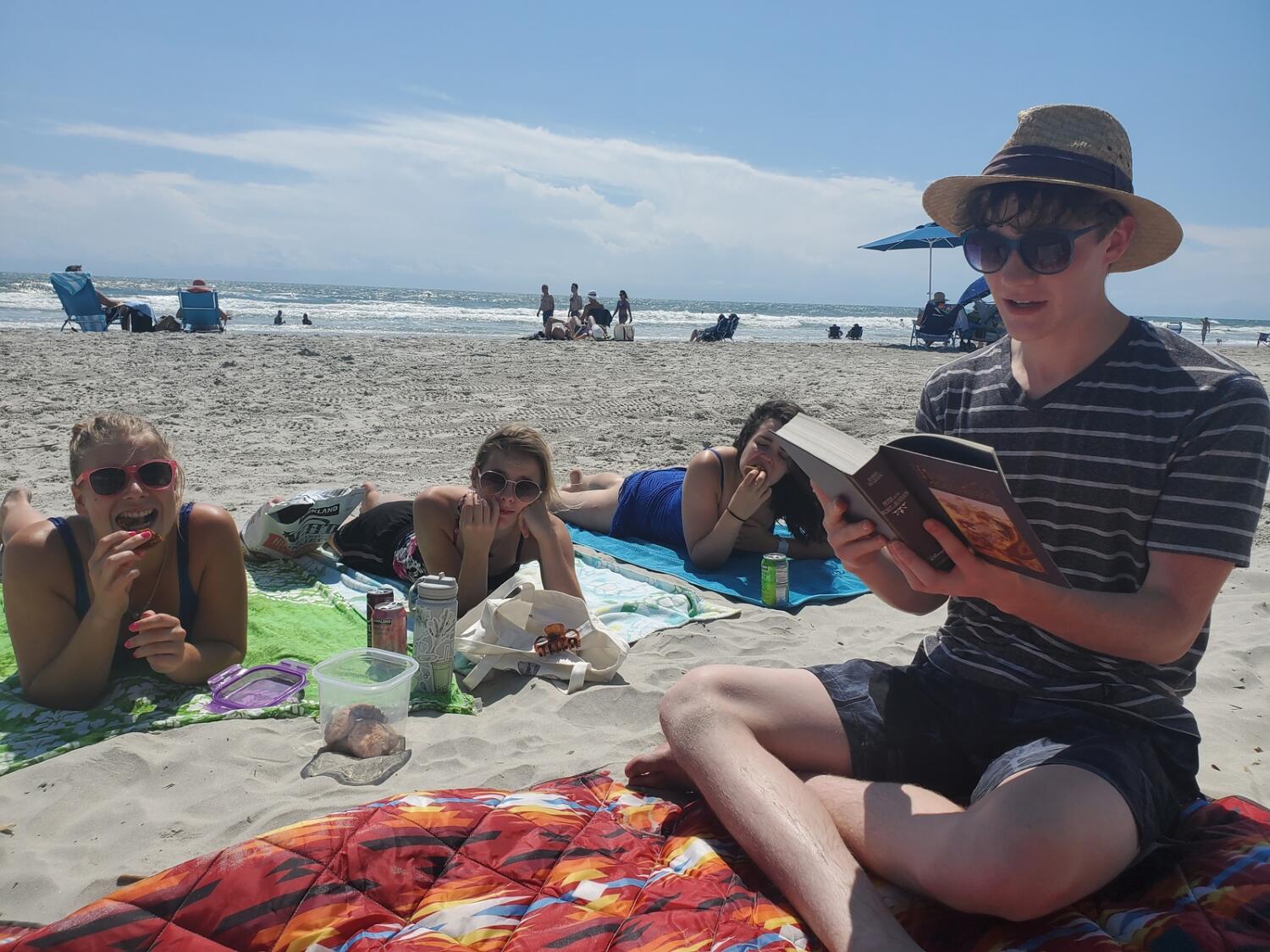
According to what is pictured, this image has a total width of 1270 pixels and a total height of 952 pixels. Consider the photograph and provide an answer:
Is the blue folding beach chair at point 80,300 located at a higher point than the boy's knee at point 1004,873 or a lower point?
higher

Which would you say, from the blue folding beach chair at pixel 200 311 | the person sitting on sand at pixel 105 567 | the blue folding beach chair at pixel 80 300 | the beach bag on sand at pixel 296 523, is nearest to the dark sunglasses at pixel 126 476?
the person sitting on sand at pixel 105 567

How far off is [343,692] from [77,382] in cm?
945

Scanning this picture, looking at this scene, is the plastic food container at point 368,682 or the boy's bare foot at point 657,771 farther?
the plastic food container at point 368,682

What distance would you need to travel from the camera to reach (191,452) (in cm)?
797

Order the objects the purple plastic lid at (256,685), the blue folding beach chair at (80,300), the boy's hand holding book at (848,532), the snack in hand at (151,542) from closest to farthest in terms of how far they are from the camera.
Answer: the boy's hand holding book at (848,532), the snack in hand at (151,542), the purple plastic lid at (256,685), the blue folding beach chair at (80,300)

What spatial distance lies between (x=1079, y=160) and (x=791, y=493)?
3.24m

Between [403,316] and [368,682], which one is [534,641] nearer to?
[368,682]

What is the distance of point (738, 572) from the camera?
17.6 feet

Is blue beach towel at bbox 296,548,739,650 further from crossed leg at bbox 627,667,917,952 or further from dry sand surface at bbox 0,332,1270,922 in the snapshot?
crossed leg at bbox 627,667,917,952

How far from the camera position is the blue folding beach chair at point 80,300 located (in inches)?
729

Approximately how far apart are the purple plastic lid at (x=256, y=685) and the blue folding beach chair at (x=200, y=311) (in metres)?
17.2

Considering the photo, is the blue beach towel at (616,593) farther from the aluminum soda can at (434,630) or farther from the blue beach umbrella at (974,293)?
the blue beach umbrella at (974,293)

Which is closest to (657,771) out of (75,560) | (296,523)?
(75,560)

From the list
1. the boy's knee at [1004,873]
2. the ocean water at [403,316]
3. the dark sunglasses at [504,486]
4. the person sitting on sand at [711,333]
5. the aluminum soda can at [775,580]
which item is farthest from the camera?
the ocean water at [403,316]
